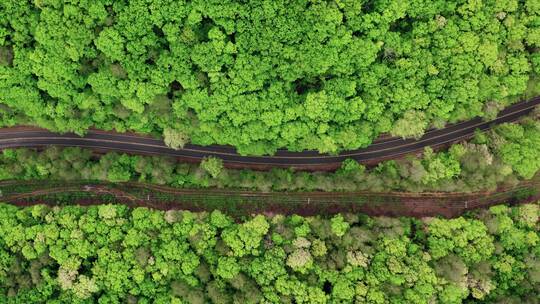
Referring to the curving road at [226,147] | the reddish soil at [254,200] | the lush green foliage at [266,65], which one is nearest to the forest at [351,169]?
the curving road at [226,147]

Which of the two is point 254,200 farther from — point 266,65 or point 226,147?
point 266,65

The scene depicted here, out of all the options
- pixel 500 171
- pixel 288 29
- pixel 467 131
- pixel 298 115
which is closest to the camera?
pixel 288 29

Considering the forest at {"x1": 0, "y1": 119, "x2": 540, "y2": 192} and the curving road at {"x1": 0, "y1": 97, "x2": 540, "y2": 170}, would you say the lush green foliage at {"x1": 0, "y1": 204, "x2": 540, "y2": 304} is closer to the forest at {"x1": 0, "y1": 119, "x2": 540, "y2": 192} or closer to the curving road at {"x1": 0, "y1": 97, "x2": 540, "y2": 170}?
the forest at {"x1": 0, "y1": 119, "x2": 540, "y2": 192}

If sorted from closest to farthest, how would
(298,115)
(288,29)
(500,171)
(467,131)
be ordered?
(288,29)
(298,115)
(500,171)
(467,131)

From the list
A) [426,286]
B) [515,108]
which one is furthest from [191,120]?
[515,108]

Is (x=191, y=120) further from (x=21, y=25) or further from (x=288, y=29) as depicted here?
(x=21, y=25)

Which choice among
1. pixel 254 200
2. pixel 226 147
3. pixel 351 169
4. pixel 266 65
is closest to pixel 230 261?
pixel 254 200

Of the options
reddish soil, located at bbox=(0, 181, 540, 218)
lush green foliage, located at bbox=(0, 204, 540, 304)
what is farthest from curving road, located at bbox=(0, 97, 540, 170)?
lush green foliage, located at bbox=(0, 204, 540, 304)
